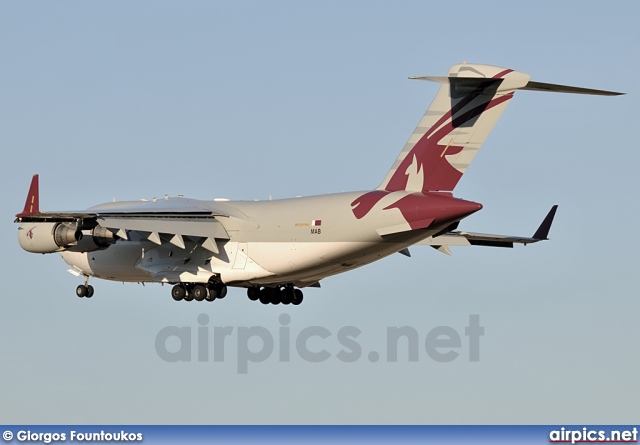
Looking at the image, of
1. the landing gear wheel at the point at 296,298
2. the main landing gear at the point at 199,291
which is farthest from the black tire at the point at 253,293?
the main landing gear at the point at 199,291

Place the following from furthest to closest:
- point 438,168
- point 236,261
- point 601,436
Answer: point 236,261 < point 438,168 < point 601,436

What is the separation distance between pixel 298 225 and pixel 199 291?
3.04 metres

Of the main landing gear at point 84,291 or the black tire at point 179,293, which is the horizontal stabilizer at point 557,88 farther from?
the main landing gear at point 84,291

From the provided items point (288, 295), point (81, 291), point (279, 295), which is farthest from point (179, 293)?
point (81, 291)

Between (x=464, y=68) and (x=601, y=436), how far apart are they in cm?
753

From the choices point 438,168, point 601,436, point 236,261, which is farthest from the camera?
point 236,261

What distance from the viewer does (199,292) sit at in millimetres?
36875

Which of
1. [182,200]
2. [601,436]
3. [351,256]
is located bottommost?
[601,436]

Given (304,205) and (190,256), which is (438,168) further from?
(190,256)

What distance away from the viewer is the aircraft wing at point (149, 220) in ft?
117

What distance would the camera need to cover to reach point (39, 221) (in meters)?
36.0

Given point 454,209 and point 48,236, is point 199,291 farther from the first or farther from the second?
point 454,209

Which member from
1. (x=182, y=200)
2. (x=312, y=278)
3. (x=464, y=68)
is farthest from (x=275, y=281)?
(x=464, y=68)

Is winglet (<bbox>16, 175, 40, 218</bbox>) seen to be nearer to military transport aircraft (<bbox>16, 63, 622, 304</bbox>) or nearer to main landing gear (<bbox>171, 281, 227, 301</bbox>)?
military transport aircraft (<bbox>16, 63, 622, 304</bbox>)
